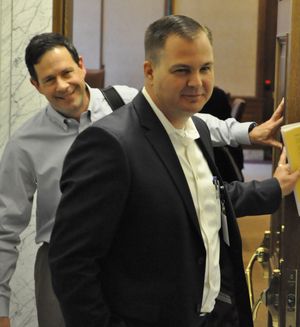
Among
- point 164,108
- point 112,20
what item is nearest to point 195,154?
point 164,108

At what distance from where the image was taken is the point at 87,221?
176cm

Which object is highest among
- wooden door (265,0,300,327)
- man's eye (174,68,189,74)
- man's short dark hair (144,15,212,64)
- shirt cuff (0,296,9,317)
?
man's short dark hair (144,15,212,64)

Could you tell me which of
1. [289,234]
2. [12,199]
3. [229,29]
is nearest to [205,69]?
[289,234]

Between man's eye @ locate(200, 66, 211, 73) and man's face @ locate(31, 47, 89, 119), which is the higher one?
man's eye @ locate(200, 66, 211, 73)

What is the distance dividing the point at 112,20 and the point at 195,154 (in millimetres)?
7632

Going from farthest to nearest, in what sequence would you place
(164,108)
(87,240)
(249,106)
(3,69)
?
(249,106)
(3,69)
(164,108)
(87,240)

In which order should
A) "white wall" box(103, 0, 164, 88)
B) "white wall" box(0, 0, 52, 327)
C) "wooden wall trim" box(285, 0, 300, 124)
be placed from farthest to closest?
"white wall" box(103, 0, 164, 88)
"white wall" box(0, 0, 52, 327)
"wooden wall trim" box(285, 0, 300, 124)

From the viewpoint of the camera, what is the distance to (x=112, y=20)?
938 cm

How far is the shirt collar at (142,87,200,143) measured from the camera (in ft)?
6.25

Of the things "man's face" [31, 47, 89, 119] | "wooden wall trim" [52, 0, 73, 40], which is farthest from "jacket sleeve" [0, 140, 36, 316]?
"wooden wall trim" [52, 0, 73, 40]

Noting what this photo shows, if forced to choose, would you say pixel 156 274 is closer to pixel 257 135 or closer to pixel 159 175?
pixel 159 175

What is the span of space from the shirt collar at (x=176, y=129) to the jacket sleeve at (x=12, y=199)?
29.2 inches

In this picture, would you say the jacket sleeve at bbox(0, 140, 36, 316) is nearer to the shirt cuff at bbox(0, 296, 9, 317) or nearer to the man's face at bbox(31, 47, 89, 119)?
the shirt cuff at bbox(0, 296, 9, 317)

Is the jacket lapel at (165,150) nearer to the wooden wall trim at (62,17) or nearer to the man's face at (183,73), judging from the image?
the man's face at (183,73)
